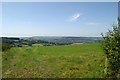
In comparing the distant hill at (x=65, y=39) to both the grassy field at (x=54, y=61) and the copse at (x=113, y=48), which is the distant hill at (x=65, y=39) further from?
the copse at (x=113, y=48)

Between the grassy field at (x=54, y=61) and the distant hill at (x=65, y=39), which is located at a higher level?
the distant hill at (x=65, y=39)

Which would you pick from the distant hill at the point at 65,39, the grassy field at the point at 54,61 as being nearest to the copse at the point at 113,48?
the grassy field at the point at 54,61

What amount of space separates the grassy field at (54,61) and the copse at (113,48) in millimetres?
1192

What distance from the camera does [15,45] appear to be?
10.1m

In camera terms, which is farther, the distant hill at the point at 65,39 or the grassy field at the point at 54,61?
the distant hill at the point at 65,39

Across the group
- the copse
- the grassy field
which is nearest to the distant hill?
the grassy field

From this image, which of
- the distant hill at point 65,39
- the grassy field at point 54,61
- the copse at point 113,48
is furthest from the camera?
the distant hill at point 65,39

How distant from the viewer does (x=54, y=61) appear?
1009cm

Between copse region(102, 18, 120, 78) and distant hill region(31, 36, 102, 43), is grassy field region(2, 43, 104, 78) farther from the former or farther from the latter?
copse region(102, 18, 120, 78)

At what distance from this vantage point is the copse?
666 cm

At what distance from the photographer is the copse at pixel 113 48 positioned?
666cm

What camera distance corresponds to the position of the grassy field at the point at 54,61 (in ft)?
29.6

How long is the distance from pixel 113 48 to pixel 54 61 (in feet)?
12.3

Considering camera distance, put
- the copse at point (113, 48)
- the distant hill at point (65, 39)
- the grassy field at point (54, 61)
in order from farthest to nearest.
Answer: the distant hill at point (65, 39), the grassy field at point (54, 61), the copse at point (113, 48)
